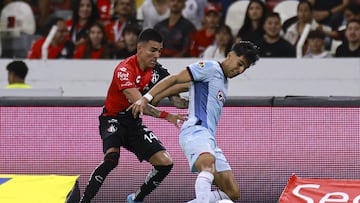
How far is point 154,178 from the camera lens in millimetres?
10000

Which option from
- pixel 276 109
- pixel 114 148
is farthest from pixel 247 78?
pixel 114 148

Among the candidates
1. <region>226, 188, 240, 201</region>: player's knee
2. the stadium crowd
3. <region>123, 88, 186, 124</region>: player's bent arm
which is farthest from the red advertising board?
the stadium crowd

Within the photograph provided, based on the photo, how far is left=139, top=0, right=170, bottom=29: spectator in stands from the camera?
14492mm

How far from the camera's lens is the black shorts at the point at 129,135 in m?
9.86

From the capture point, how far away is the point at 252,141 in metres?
10.6

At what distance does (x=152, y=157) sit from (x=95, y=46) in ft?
14.6

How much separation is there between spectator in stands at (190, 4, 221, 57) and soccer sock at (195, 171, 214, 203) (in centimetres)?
526

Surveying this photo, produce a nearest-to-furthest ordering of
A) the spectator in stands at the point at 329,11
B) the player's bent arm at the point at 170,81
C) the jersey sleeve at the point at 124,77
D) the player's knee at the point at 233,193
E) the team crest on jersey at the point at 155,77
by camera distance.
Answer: the player's bent arm at the point at 170,81 < the player's knee at the point at 233,193 < the jersey sleeve at the point at 124,77 < the team crest on jersey at the point at 155,77 < the spectator in stands at the point at 329,11

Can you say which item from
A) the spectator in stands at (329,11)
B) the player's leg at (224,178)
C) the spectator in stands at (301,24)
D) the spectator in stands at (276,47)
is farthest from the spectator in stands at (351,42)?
the player's leg at (224,178)

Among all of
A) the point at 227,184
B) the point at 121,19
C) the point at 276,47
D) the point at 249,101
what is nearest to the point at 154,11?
the point at 121,19

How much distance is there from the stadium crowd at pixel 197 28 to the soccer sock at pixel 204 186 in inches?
194

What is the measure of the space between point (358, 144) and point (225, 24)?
4.30 m

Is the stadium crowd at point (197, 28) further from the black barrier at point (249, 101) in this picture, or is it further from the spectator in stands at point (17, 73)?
the black barrier at point (249, 101)

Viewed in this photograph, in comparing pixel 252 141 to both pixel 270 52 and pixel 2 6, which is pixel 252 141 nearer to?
pixel 270 52
